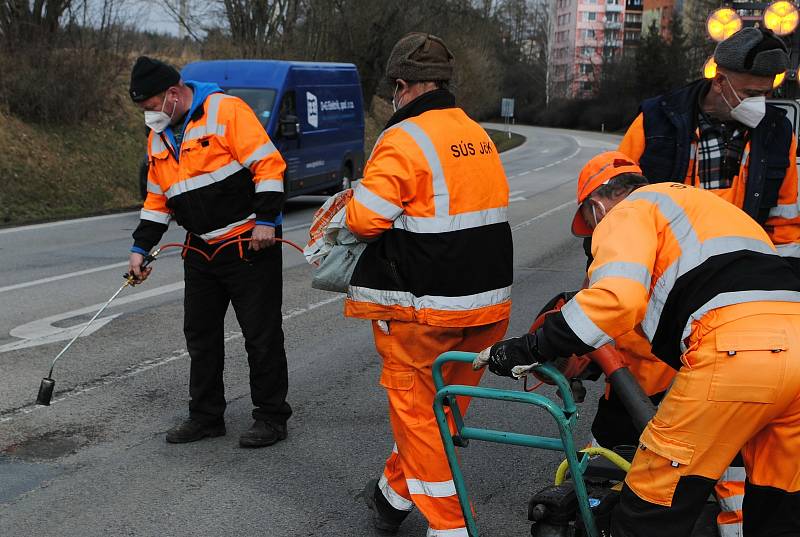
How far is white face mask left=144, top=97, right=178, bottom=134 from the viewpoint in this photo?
16.7 ft

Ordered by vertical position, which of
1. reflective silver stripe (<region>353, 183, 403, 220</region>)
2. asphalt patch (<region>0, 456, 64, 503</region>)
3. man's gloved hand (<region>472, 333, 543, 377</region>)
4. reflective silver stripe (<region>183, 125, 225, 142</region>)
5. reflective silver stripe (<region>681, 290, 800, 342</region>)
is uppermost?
reflective silver stripe (<region>183, 125, 225, 142</region>)

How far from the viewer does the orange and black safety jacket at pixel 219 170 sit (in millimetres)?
5102

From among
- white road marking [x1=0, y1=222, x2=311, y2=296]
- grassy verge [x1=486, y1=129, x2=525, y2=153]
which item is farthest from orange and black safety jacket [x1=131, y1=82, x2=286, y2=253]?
grassy verge [x1=486, y1=129, x2=525, y2=153]

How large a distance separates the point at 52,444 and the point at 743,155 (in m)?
3.89

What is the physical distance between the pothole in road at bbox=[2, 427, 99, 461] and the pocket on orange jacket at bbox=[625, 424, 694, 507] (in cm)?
335

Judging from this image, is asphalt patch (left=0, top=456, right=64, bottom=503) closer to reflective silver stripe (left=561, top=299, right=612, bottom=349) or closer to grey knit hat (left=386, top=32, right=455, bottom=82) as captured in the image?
grey knit hat (left=386, top=32, right=455, bottom=82)

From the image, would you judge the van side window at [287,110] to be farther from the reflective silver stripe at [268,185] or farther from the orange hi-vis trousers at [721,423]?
the orange hi-vis trousers at [721,423]

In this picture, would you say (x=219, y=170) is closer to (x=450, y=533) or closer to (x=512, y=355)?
(x=450, y=533)

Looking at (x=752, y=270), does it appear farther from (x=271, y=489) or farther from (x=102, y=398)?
(x=102, y=398)

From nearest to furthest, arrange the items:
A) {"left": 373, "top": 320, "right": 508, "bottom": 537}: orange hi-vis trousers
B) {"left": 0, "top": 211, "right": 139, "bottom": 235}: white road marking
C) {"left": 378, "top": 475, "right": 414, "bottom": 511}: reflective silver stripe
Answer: {"left": 373, "top": 320, "right": 508, "bottom": 537}: orange hi-vis trousers < {"left": 378, "top": 475, "right": 414, "bottom": 511}: reflective silver stripe < {"left": 0, "top": 211, "right": 139, "bottom": 235}: white road marking

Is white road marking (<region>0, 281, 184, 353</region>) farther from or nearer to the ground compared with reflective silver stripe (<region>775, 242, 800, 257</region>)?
nearer to the ground

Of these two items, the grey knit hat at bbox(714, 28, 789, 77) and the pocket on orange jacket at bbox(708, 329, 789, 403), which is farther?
the grey knit hat at bbox(714, 28, 789, 77)

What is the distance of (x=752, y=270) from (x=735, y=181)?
6.09ft

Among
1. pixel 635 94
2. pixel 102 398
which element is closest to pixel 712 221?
pixel 102 398
